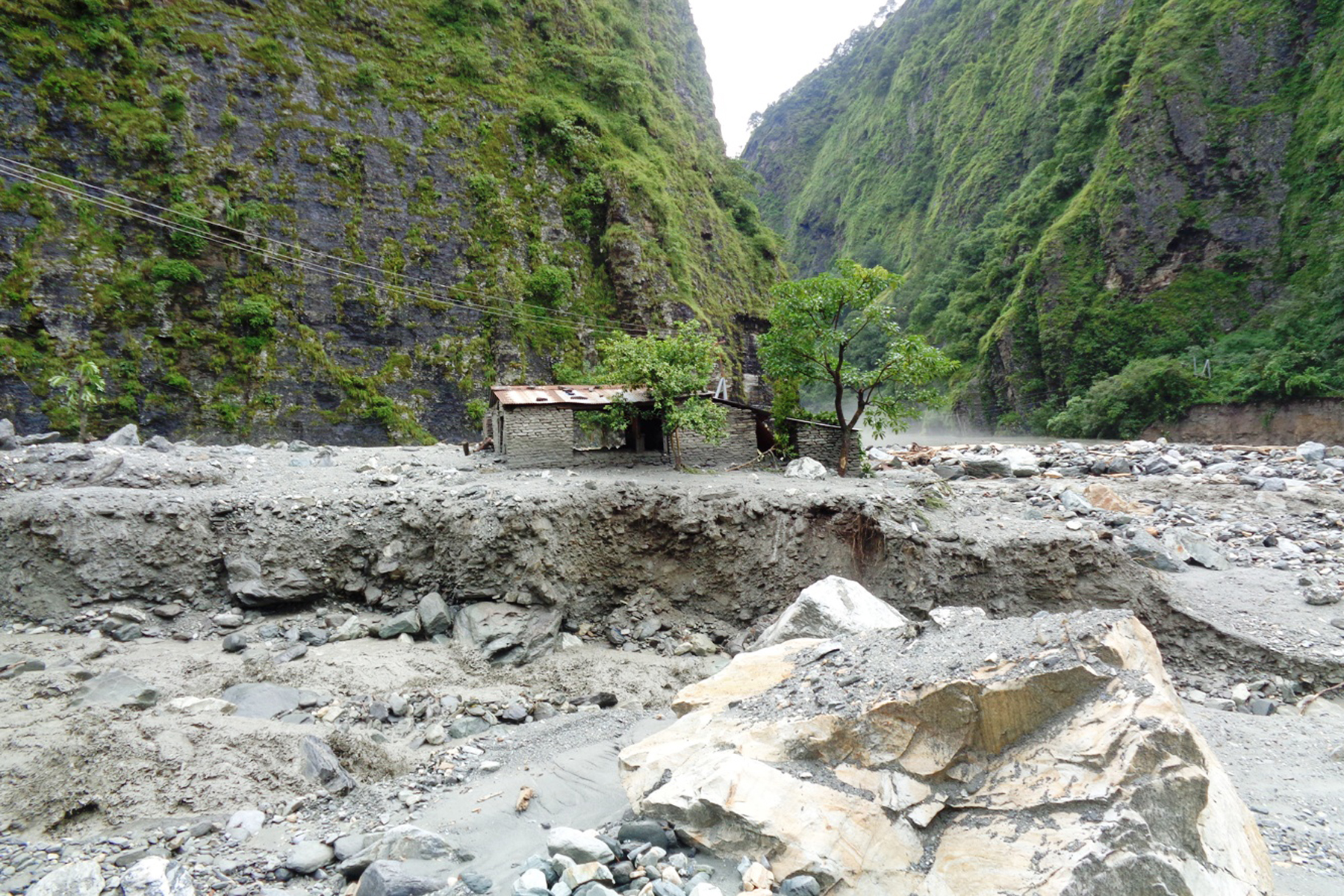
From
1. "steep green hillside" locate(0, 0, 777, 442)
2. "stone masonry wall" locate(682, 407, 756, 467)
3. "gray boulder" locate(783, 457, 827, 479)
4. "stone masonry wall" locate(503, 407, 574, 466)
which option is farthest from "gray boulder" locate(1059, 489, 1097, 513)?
"steep green hillside" locate(0, 0, 777, 442)

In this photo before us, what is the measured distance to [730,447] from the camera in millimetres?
20312

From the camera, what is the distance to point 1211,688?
10156 millimetres

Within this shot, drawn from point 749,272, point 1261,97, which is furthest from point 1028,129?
point 749,272

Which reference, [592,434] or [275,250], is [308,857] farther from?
[275,250]

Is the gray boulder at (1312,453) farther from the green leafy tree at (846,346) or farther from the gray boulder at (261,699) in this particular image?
the gray boulder at (261,699)

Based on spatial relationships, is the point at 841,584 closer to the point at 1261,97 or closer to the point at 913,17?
the point at 1261,97

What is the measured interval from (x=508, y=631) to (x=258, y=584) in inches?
196

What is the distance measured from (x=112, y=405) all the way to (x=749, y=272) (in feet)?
138

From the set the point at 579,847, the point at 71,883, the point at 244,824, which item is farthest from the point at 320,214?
the point at 579,847

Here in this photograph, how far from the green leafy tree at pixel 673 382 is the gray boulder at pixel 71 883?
1414 cm

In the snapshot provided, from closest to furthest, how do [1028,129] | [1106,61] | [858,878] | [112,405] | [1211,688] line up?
1. [858,878]
2. [1211,688]
3. [112,405]
4. [1106,61]
5. [1028,129]

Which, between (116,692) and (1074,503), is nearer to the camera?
(116,692)

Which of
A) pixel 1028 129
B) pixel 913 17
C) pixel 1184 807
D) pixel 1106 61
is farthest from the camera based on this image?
pixel 913 17

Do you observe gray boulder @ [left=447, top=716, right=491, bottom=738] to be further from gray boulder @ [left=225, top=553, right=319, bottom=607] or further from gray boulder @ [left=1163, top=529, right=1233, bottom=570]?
gray boulder @ [left=1163, top=529, right=1233, bottom=570]
